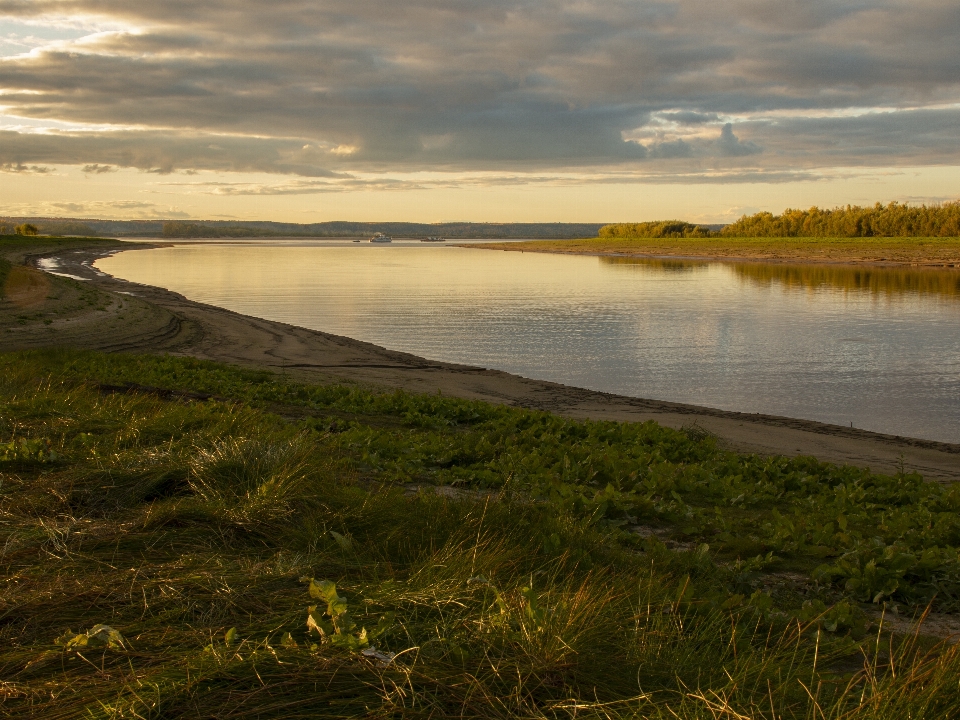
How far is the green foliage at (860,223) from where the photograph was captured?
99562 millimetres

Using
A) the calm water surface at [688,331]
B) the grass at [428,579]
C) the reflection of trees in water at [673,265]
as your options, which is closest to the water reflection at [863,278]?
the calm water surface at [688,331]

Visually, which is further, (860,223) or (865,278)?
(860,223)

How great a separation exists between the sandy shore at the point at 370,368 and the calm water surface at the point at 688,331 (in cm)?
166

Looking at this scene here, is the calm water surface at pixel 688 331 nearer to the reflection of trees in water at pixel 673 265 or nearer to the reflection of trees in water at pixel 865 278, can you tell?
the reflection of trees in water at pixel 865 278

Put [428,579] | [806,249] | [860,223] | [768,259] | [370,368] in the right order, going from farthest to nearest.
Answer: [860,223]
[768,259]
[806,249]
[370,368]
[428,579]

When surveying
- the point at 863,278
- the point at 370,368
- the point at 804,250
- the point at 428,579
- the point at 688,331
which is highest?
the point at 804,250

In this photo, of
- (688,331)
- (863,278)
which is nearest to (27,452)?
(688,331)

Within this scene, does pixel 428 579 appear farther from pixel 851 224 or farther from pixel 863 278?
pixel 851 224

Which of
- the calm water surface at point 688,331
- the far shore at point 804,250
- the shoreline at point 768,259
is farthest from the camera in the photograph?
the far shore at point 804,250

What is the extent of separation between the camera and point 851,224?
361 ft

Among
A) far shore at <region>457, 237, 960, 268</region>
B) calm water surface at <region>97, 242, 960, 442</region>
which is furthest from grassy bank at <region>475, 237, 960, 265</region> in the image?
calm water surface at <region>97, 242, 960, 442</region>

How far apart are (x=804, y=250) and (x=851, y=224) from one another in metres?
29.2

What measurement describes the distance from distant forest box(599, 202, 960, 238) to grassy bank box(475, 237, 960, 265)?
34.5 ft

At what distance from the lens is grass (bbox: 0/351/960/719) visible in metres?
3.15
